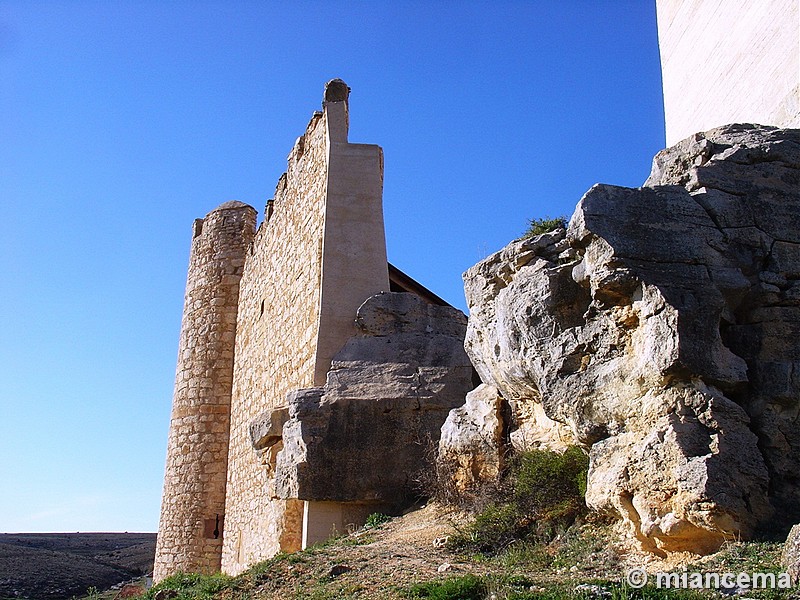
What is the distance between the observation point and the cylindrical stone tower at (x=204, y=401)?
45.2ft

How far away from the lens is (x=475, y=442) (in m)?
6.64

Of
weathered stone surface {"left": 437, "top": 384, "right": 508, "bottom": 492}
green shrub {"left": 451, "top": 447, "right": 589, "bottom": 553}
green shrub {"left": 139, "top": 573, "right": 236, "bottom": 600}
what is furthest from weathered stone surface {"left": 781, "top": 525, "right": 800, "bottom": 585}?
green shrub {"left": 139, "top": 573, "right": 236, "bottom": 600}

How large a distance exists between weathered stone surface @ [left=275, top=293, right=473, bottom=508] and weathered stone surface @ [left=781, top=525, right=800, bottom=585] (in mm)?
4104

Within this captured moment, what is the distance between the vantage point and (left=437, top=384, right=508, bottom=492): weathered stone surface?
650cm

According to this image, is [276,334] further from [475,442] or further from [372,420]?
[475,442]

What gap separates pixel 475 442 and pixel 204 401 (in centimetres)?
874

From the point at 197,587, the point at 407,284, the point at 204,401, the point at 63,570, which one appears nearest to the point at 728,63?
the point at 407,284

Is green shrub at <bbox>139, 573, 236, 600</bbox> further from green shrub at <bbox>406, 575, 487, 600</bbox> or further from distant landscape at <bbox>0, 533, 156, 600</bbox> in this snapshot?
distant landscape at <bbox>0, 533, 156, 600</bbox>

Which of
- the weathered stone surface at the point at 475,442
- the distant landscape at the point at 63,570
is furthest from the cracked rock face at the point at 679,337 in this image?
the distant landscape at the point at 63,570

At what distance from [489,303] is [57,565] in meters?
19.2

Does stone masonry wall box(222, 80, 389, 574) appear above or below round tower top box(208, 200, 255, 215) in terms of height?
below

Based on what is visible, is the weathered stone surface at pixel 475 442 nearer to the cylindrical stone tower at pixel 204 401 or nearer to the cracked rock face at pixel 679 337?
the cracked rock face at pixel 679 337

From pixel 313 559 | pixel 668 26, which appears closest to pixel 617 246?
pixel 313 559

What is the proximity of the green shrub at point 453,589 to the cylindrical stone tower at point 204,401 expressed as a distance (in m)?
9.44
